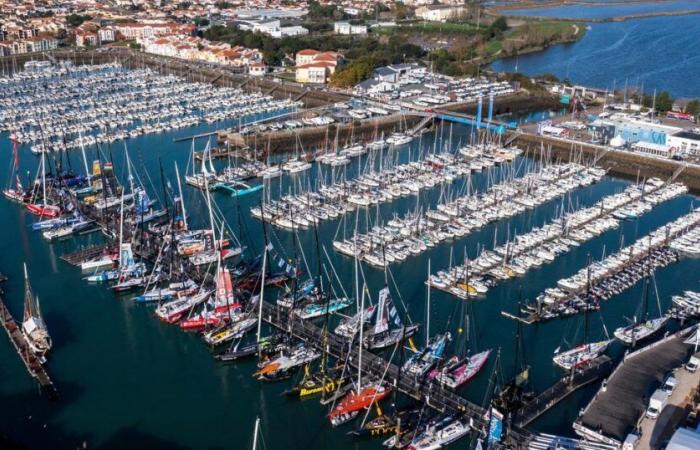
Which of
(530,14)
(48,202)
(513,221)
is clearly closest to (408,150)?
(513,221)

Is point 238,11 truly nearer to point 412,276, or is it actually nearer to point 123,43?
point 123,43

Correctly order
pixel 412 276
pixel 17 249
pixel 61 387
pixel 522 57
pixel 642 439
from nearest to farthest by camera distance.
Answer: pixel 642 439 < pixel 61 387 < pixel 412 276 < pixel 17 249 < pixel 522 57

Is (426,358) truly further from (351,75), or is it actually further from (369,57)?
(369,57)

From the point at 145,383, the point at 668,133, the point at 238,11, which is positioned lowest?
the point at 145,383

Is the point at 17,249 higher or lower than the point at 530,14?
lower

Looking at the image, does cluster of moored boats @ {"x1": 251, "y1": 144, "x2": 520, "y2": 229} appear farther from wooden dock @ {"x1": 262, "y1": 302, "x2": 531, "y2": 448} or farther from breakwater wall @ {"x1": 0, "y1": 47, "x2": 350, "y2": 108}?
breakwater wall @ {"x1": 0, "y1": 47, "x2": 350, "y2": 108}

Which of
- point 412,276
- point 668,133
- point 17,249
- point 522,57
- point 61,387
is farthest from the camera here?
point 522,57
